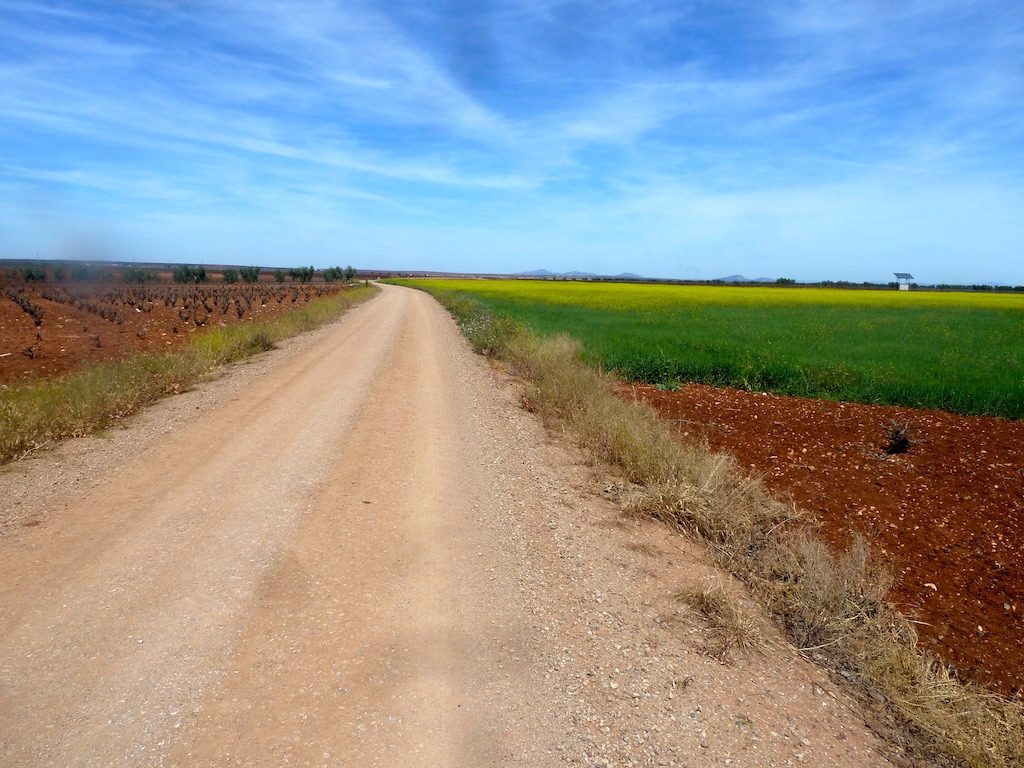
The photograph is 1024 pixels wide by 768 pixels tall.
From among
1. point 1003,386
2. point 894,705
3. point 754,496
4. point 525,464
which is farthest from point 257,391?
point 1003,386

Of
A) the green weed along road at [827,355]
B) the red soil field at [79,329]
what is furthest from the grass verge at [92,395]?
the green weed along road at [827,355]

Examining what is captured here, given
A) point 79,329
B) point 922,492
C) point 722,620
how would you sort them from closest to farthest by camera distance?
point 722,620
point 922,492
point 79,329

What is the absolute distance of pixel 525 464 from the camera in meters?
7.96

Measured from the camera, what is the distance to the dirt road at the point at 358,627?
3.21 m

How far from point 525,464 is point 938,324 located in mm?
28939

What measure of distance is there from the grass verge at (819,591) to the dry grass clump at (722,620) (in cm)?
7

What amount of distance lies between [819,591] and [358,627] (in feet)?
11.5

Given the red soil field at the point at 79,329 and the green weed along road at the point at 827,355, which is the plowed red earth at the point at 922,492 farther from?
the red soil field at the point at 79,329

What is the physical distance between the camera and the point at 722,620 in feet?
14.5

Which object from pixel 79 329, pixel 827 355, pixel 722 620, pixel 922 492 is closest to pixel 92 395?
pixel 722 620

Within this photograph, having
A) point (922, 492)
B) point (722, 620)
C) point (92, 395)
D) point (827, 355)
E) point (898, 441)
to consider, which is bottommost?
point (922, 492)

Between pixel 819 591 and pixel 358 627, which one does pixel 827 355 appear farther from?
pixel 358 627

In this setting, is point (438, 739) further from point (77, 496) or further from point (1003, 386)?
point (1003, 386)

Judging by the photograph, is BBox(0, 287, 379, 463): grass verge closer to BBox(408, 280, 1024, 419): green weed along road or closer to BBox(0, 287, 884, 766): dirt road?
BBox(0, 287, 884, 766): dirt road
